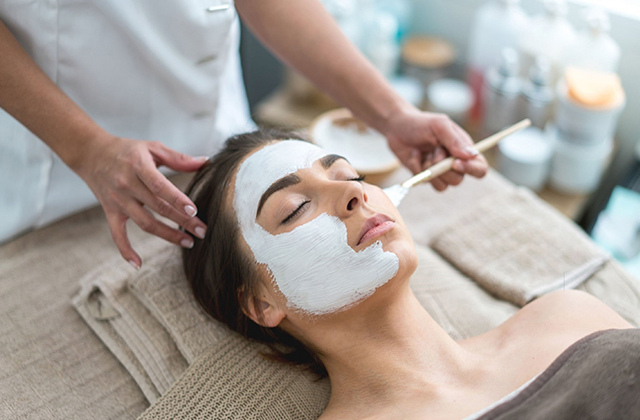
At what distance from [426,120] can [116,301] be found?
2.53ft

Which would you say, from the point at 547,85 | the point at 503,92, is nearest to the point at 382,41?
the point at 503,92

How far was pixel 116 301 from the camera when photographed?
3.61 ft

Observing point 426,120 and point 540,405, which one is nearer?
point 540,405

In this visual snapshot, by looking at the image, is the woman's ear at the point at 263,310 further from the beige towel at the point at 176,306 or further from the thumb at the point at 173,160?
the thumb at the point at 173,160

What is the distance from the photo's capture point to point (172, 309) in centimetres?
107

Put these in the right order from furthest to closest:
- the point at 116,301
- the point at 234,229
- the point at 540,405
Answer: the point at 116,301, the point at 234,229, the point at 540,405

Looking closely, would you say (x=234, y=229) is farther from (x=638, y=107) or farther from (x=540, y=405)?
(x=638, y=107)

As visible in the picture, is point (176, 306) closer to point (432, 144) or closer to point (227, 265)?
point (227, 265)

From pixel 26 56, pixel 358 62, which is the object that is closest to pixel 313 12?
pixel 358 62

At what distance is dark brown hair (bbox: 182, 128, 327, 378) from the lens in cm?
96

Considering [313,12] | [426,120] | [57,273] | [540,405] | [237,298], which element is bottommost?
[57,273]

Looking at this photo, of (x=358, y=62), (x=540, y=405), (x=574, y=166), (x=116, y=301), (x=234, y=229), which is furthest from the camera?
(x=574, y=166)

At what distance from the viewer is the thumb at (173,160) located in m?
0.99

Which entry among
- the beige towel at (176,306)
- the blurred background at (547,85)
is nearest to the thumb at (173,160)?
the beige towel at (176,306)
